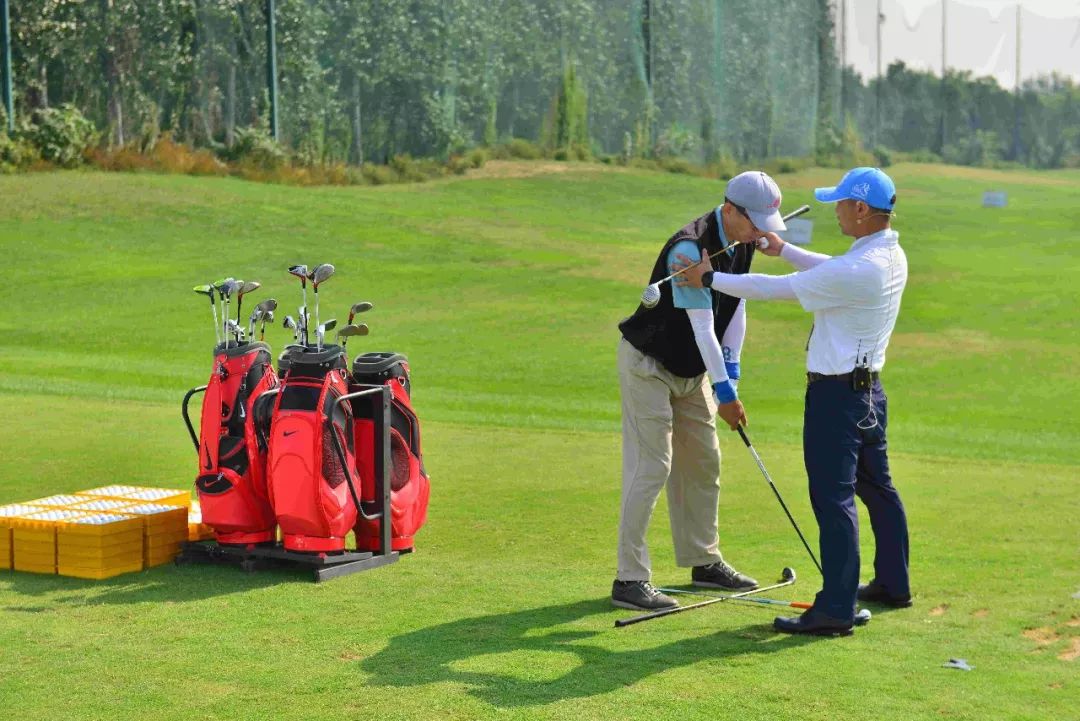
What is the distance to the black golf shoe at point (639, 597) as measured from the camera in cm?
678

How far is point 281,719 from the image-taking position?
519 cm

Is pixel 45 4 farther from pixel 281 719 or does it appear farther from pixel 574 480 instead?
pixel 281 719

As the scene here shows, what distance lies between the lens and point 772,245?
266 inches

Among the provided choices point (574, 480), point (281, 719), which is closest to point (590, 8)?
point (574, 480)

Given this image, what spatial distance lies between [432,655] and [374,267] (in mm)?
20433

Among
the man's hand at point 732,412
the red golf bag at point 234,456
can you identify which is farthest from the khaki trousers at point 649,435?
the red golf bag at point 234,456

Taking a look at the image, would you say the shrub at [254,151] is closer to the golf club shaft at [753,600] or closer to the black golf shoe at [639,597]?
the golf club shaft at [753,600]

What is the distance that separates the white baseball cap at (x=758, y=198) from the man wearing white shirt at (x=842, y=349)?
0.22 meters

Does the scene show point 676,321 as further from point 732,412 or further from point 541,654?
point 541,654

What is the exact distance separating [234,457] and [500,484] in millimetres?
2830

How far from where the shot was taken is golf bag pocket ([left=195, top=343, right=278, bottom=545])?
24.8ft

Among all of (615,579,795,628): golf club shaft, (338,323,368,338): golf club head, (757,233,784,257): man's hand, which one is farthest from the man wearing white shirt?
(338,323,368,338): golf club head

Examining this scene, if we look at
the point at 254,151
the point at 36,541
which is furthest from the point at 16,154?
the point at 36,541

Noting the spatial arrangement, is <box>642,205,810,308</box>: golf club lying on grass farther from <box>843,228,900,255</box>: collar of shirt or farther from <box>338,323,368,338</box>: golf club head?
<box>338,323,368,338</box>: golf club head
